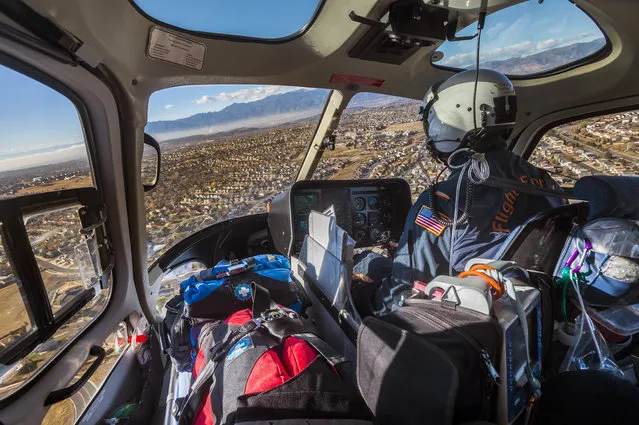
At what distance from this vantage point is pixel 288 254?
230 cm

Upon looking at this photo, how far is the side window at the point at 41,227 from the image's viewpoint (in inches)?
39.4

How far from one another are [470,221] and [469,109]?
21.9 inches

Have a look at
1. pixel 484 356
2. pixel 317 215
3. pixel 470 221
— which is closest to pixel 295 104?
pixel 317 215

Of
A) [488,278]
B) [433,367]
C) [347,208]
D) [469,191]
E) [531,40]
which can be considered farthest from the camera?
[347,208]

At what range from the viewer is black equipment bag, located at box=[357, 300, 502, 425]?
548 mm

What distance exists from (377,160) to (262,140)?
993 millimetres

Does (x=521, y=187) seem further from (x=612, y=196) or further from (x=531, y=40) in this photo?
(x=531, y=40)

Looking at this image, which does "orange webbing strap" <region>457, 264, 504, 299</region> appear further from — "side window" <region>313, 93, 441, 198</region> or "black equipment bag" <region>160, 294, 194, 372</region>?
"side window" <region>313, 93, 441, 198</region>

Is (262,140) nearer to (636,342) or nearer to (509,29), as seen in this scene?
(509,29)

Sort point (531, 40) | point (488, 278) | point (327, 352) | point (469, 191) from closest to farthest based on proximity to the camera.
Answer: point (488, 278), point (327, 352), point (469, 191), point (531, 40)

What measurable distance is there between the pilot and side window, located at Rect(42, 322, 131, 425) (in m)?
1.34

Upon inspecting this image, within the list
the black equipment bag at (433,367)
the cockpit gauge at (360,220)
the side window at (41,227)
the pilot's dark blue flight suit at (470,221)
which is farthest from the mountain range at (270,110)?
the black equipment bag at (433,367)

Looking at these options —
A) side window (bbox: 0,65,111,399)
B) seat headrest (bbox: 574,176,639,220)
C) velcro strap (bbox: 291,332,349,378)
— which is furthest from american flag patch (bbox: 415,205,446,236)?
side window (bbox: 0,65,111,399)

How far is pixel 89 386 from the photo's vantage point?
137cm
